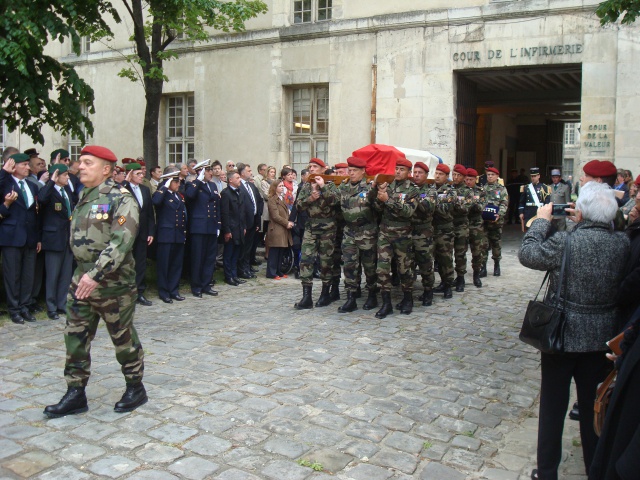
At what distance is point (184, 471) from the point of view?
13.2ft

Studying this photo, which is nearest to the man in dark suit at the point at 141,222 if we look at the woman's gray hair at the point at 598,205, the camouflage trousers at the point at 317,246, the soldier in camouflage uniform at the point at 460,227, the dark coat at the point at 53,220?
the dark coat at the point at 53,220

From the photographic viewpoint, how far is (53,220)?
8.26m

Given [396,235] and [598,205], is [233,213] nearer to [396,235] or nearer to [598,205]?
[396,235]

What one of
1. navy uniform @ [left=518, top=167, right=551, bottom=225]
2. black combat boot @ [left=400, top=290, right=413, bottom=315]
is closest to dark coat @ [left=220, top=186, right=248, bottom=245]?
black combat boot @ [left=400, top=290, right=413, bottom=315]

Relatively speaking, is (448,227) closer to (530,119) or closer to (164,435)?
(164,435)

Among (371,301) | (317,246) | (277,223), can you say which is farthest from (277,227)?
(371,301)

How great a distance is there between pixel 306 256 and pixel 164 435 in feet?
15.5

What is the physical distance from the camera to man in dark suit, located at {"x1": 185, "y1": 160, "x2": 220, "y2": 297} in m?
10.1

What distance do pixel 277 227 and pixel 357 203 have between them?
128 inches

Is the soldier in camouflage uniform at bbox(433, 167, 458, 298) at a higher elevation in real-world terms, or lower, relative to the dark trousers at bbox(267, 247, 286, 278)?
higher

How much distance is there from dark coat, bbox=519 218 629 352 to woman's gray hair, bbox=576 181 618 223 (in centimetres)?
5

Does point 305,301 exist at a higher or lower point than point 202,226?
lower

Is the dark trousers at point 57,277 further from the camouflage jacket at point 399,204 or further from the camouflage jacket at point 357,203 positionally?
the camouflage jacket at point 399,204

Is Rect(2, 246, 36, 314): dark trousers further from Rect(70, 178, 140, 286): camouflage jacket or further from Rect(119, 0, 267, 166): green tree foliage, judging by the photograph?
Rect(119, 0, 267, 166): green tree foliage
